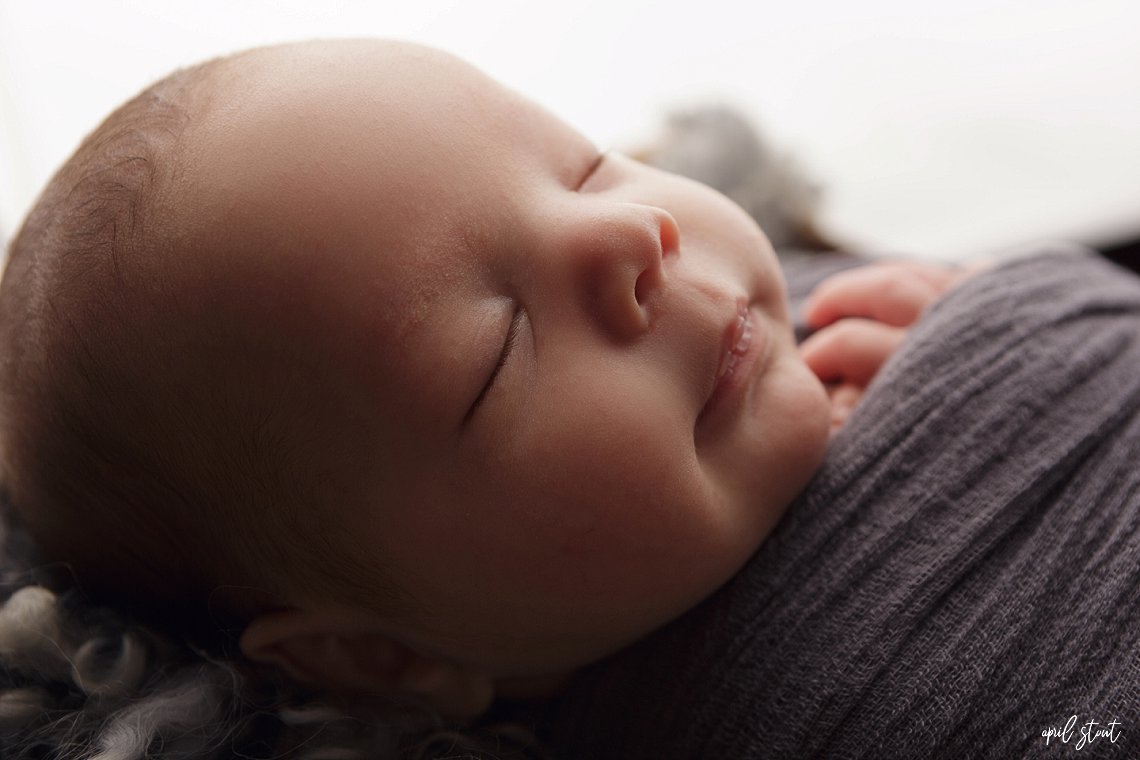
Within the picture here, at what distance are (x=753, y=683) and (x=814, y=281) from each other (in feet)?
2.01

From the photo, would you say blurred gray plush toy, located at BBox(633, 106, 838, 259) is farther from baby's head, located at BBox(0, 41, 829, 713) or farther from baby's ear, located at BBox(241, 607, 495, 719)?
baby's ear, located at BBox(241, 607, 495, 719)

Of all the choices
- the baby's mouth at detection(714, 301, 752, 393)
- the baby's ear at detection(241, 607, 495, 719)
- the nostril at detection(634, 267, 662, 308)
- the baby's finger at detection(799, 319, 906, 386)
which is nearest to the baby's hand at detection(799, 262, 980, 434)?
the baby's finger at detection(799, 319, 906, 386)

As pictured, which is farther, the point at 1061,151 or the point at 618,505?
the point at 1061,151

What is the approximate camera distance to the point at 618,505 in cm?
68

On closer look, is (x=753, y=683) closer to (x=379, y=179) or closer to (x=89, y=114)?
(x=379, y=179)

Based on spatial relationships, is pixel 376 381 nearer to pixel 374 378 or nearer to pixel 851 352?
pixel 374 378

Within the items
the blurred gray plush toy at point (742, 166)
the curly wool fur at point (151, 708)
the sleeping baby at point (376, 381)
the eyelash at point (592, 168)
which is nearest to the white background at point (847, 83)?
the blurred gray plush toy at point (742, 166)

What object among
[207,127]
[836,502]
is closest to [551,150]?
[207,127]

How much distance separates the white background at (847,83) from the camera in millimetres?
1467

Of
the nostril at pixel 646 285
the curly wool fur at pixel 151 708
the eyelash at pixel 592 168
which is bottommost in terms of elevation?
the curly wool fur at pixel 151 708

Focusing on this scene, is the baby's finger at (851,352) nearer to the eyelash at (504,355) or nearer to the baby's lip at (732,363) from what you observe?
the baby's lip at (732,363)

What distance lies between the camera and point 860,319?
101 cm

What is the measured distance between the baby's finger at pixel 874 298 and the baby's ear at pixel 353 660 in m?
0.52

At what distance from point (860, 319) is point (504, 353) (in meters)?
0.49
